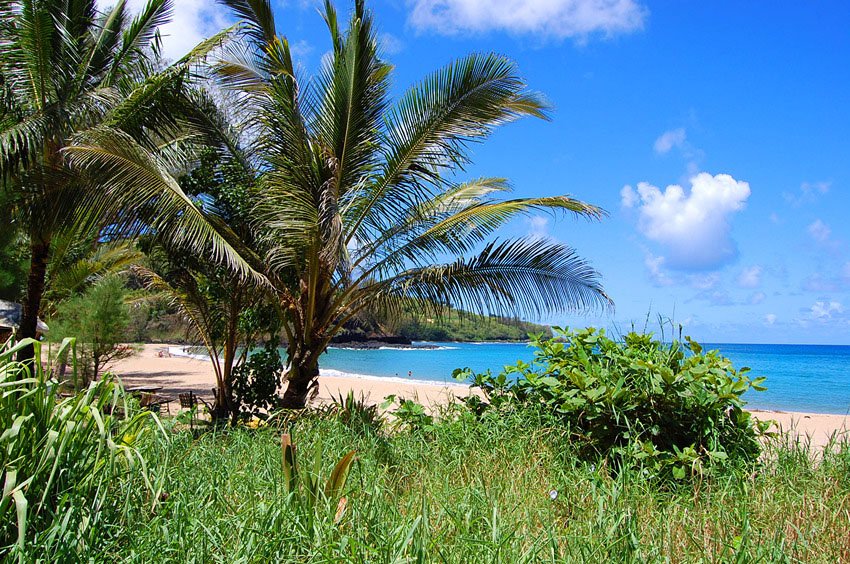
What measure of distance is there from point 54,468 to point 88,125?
7362mm

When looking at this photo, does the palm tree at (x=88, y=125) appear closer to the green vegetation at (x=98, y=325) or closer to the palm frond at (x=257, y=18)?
the palm frond at (x=257, y=18)

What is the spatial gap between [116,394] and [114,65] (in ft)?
27.9

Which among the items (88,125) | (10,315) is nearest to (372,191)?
(88,125)

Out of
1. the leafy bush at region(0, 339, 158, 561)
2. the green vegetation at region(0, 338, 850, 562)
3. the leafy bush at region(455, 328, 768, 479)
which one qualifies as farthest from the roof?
the leafy bush at region(455, 328, 768, 479)

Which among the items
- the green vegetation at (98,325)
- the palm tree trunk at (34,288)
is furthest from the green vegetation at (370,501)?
the green vegetation at (98,325)

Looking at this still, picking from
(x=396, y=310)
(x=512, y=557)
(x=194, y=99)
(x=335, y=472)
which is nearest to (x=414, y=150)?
(x=396, y=310)

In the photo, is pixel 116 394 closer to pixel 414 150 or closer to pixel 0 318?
pixel 414 150

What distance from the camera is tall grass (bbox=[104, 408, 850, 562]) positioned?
8.41ft

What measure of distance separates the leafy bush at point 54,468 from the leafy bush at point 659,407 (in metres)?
3.18

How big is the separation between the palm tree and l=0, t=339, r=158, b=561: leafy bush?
14.0 feet

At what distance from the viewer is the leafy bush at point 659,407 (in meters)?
4.44

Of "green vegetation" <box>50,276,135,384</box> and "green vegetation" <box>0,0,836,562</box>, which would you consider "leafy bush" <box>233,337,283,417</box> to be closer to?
"green vegetation" <box>0,0,836,562</box>

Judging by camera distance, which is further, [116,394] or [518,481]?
[518,481]

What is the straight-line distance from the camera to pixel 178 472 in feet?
11.2
